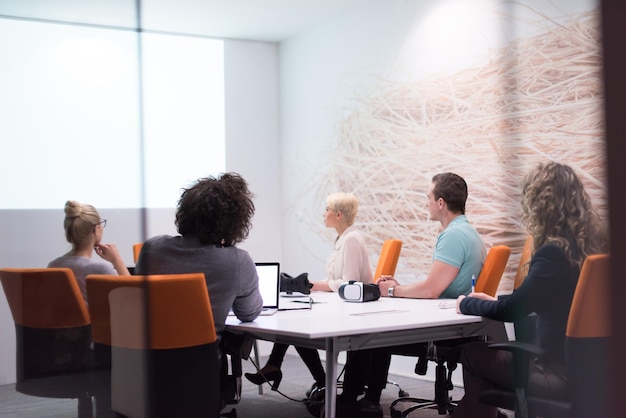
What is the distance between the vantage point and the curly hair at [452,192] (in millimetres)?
3885

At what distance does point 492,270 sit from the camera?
3.70m

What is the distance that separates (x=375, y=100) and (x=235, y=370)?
3217 mm

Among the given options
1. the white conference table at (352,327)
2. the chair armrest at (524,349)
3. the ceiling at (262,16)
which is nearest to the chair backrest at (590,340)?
the chair armrest at (524,349)

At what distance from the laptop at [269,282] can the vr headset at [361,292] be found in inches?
18.1

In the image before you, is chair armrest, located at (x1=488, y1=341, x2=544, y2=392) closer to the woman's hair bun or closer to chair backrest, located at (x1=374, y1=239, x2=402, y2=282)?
the woman's hair bun

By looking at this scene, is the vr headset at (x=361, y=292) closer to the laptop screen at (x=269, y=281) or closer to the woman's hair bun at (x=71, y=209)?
the laptop screen at (x=269, y=281)

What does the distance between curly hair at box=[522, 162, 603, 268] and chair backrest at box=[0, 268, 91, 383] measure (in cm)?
149

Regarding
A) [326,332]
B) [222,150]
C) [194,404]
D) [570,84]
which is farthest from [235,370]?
[222,150]

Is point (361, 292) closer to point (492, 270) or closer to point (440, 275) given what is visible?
point (440, 275)

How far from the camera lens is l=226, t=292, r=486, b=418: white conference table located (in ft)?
9.18

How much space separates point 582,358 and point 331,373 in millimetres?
949

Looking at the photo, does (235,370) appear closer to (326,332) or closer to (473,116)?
(326,332)

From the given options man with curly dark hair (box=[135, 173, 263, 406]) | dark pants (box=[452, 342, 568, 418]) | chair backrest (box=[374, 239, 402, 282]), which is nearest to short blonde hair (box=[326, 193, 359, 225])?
chair backrest (box=[374, 239, 402, 282])

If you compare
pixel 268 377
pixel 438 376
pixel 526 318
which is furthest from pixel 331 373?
pixel 268 377
